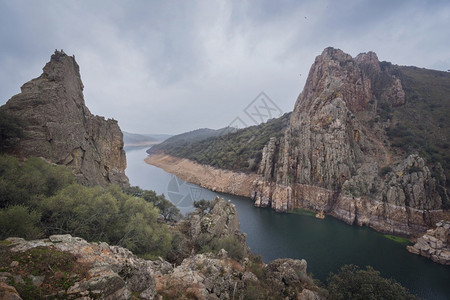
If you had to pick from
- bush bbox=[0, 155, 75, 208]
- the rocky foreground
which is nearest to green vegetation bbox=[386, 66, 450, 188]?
the rocky foreground

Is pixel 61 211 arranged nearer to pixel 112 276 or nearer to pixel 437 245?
pixel 112 276

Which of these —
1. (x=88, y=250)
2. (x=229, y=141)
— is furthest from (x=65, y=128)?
(x=229, y=141)

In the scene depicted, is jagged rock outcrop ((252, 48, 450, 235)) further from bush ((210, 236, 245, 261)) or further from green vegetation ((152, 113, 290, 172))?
bush ((210, 236, 245, 261))

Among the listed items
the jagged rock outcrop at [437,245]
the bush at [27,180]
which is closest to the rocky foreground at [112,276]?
the bush at [27,180]

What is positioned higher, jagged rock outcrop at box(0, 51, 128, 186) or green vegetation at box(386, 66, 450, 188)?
green vegetation at box(386, 66, 450, 188)

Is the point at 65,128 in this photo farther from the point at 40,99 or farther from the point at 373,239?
the point at 373,239

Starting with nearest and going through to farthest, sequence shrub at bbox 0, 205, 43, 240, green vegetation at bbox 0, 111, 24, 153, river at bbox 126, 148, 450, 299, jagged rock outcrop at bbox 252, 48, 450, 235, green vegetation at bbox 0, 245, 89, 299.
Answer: green vegetation at bbox 0, 245, 89, 299
shrub at bbox 0, 205, 43, 240
green vegetation at bbox 0, 111, 24, 153
river at bbox 126, 148, 450, 299
jagged rock outcrop at bbox 252, 48, 450, 235

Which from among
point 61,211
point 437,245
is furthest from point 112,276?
point 437,245
